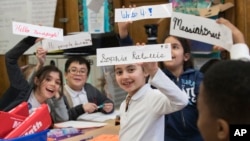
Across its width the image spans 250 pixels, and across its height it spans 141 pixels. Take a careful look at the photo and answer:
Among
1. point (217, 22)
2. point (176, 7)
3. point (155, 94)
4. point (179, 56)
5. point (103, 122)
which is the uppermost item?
→ point (176, 7)

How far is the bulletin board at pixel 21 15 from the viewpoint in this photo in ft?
12.9

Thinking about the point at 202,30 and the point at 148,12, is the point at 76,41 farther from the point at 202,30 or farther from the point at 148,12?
the point at 202,30

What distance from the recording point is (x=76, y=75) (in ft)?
8.88

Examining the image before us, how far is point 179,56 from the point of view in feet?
→ 6.57

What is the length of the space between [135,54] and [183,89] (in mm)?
495

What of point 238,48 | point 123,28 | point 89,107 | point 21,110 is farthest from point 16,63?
point 238,48

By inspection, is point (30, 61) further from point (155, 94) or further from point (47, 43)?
point (155, 94)

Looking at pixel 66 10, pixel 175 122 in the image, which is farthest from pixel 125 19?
pixel 66 10

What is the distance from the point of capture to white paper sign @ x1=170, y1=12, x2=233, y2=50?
153 centimetres

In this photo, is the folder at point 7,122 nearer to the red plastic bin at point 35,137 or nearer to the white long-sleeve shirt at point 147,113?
the red plastic bin at point 35,137

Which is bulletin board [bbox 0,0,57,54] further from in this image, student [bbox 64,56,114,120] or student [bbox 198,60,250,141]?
student [bbox 198,60,250,141]

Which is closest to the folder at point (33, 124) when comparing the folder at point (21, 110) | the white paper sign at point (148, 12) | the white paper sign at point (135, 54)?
the folder at point (21, 110)

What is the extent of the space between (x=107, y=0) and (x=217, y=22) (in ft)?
7.26

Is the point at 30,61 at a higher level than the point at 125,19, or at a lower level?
lower
